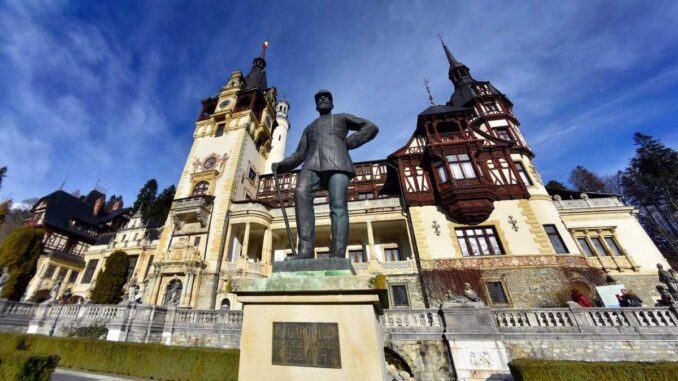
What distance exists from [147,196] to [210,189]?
1085 inches

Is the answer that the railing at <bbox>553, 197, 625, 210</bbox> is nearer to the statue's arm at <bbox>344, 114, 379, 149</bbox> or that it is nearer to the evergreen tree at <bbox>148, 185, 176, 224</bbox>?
the statue's arm at <bbox>344, 114, 379, 149</bbox>

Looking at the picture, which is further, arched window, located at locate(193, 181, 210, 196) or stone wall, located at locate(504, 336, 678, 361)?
arched window, located at locate(193, 181, 210, 196)

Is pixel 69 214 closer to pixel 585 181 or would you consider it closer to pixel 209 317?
pixel 209 317

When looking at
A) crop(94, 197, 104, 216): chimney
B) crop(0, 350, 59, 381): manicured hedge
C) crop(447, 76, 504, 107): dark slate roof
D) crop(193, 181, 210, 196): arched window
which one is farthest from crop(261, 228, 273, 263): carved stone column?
crop(94, 197, 104, 216): chimney

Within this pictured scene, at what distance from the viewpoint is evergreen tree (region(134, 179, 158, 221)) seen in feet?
139

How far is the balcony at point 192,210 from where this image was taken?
77.5ft

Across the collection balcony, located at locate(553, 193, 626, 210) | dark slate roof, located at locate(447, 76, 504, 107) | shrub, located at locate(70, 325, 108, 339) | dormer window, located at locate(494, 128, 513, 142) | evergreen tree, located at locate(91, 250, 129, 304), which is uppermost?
dark slate roof, located at locate(447, 76, 504, 107)

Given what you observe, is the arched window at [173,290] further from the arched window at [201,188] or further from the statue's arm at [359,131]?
the statue's arm at [359,131]

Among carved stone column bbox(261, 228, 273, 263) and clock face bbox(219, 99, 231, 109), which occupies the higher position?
clock face bbox(219, 99, 231, 109)

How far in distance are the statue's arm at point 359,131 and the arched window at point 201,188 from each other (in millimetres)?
25393

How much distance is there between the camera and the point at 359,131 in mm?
4559

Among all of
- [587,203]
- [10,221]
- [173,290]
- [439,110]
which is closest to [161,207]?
[173,290]

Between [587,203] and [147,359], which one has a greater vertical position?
[587,203]

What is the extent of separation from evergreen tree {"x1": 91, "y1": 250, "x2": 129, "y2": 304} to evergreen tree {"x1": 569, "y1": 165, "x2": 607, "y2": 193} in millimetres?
62109
